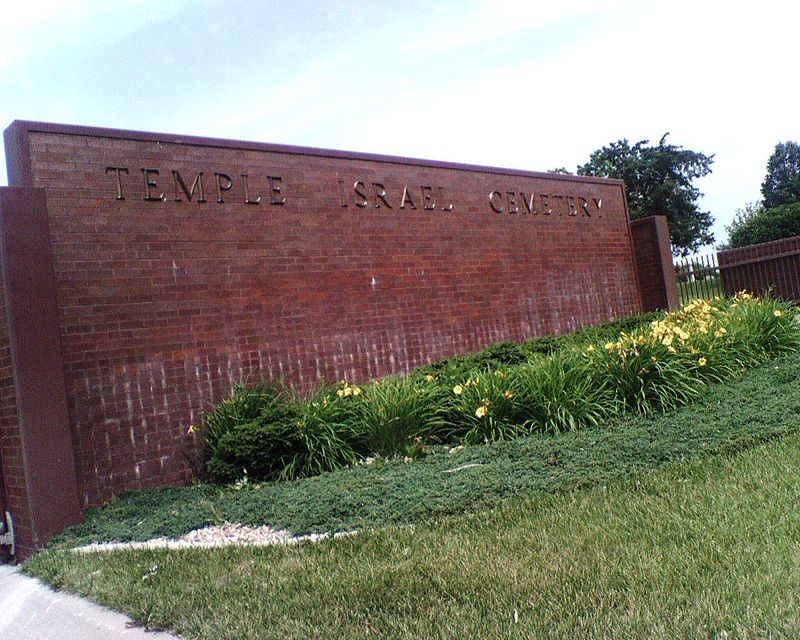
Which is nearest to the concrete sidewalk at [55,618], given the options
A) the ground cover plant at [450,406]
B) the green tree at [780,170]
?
the ground cover plant at [450,406]

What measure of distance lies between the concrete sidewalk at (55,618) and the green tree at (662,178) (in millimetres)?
35044

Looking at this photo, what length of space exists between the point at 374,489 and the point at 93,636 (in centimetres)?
266

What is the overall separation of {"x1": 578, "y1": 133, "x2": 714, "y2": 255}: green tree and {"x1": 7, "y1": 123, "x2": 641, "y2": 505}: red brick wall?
25.9 m

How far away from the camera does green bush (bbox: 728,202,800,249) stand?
3653 centimetres

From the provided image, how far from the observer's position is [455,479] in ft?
22.1

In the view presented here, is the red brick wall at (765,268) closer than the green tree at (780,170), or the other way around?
the red brick wall at (765,268)

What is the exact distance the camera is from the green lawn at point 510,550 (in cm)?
394

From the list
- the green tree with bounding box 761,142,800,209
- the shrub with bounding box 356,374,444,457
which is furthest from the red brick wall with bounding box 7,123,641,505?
the green tree with bounding box 761,142,800,209

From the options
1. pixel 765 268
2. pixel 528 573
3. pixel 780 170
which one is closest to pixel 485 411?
pixel 528 573

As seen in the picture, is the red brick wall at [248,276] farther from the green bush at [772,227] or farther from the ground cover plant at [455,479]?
the green bush at [772,227]

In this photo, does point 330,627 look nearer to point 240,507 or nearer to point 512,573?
point 512,573

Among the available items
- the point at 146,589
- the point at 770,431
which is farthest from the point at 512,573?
the point at 770,431

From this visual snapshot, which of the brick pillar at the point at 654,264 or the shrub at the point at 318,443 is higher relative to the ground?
the brick pillar at the point at 654,264

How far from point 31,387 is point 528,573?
15.5 feet
